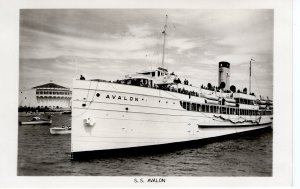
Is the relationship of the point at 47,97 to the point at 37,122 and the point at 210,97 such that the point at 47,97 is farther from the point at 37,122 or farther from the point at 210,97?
the point at 210,97

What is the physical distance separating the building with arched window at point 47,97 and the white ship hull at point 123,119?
0.06 m

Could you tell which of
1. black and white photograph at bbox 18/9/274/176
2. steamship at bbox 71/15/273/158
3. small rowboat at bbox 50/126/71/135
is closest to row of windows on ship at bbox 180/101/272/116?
steamship at bbox 71/15/273/158

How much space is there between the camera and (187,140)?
6.99 ft

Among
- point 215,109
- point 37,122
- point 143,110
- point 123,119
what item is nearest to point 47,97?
point 37,122

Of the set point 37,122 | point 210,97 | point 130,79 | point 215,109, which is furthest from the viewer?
point 215,109

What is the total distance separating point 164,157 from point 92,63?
676mm

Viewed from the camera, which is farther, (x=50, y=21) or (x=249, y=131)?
(x=249, y=131)

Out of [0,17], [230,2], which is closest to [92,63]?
[0,17]

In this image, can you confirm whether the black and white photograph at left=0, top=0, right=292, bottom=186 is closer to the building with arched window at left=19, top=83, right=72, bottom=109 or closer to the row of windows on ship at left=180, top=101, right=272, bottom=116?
the building with arched window at left=19, top=83, right=72, bottom=109

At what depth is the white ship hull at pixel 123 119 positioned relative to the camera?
77.9 inches

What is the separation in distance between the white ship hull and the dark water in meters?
0.08

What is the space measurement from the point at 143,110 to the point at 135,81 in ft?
0.58

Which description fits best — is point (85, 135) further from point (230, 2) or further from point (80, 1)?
point (230, 2)

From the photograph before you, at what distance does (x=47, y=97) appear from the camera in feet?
6.31
